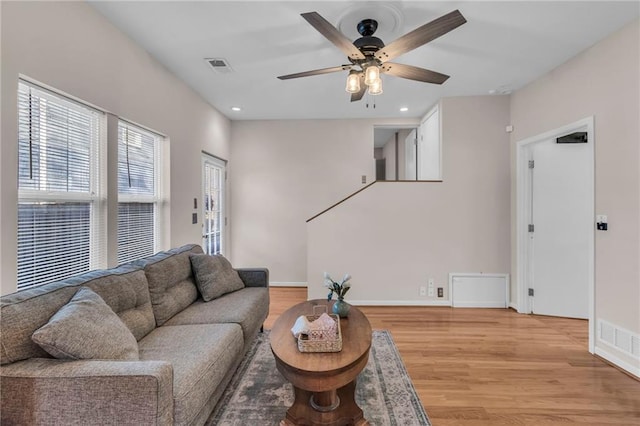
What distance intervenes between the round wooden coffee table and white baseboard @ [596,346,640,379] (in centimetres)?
220

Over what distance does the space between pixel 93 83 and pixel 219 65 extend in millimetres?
1182

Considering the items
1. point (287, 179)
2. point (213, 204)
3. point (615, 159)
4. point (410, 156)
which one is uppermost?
point (410, 156)

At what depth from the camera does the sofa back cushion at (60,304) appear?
124cm

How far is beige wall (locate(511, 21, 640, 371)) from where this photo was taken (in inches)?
89.4

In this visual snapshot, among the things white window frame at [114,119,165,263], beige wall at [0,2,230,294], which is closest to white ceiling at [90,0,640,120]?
beige wall at [0,2,230,294]

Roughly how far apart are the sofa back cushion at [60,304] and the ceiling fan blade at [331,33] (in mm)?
1991

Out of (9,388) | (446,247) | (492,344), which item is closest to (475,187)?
(446,247)

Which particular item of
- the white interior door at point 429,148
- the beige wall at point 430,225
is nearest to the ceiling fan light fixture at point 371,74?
the beige wall at point 430,225

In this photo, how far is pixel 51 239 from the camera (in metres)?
1.90

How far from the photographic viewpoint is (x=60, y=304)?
1477 millimetres

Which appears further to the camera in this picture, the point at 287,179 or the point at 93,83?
the point at 287,179

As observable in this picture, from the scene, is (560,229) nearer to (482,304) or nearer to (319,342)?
(482,304)

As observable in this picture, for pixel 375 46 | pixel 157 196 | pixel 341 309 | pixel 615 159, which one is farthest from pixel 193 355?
pixel 615 159

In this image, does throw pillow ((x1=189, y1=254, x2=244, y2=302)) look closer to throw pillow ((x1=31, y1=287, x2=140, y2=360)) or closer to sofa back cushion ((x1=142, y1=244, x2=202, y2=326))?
sofa back cushion ((x1=142, y1=244, x2=202, y2=326))
